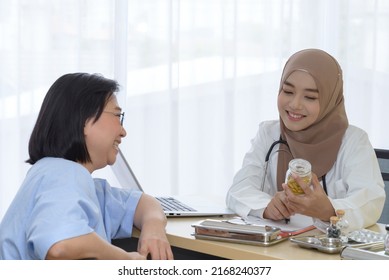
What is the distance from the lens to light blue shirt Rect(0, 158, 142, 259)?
1567 millimetres

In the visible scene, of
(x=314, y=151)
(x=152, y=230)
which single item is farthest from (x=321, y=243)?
(x=314, y=151)

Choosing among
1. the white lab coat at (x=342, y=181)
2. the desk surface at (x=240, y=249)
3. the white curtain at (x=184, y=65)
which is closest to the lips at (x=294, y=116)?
the white lab coat at (x=342, y=181)

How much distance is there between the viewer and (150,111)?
3.60 m

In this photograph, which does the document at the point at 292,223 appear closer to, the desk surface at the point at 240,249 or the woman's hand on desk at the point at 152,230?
the desk surface at the point at 240,249

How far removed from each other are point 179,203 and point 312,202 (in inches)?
21.1

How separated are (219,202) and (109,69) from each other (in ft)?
4.04

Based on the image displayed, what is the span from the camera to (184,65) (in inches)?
144

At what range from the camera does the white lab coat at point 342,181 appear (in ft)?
6.84

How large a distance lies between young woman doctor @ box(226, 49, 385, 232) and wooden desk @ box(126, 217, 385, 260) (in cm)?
23

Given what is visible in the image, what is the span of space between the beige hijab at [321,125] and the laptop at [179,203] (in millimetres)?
228

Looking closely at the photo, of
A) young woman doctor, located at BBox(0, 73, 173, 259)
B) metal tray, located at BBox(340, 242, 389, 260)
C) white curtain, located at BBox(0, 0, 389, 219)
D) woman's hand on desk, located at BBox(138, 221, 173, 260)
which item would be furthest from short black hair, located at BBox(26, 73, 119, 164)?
white curtain, located at BBox(0, 0, 389, 219)

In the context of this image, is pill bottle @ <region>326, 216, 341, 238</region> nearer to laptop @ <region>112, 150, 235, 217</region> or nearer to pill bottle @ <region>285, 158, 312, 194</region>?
pill bottle @ <region>285, 158, 312, 194</region>
